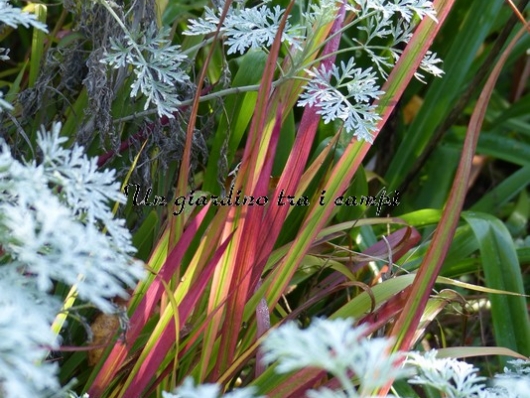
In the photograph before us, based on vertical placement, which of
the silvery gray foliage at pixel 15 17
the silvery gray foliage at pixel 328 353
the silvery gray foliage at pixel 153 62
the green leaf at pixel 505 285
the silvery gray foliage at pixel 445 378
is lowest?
the green leaf at pixel 505 285

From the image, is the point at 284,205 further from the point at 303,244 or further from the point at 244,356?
the point at 244,356

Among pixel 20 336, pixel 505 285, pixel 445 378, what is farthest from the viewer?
pixel 505 285

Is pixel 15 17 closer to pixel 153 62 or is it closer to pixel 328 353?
pixel 153 62

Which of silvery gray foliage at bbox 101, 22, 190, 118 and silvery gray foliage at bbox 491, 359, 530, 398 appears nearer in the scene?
silvery gray foliage at bbox 491, 359, 530, 398

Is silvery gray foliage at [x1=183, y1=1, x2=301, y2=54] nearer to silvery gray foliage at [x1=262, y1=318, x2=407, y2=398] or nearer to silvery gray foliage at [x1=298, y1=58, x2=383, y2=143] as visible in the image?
silvery gray foliage at [x1=298, y1=58, x2=383, y2=143]

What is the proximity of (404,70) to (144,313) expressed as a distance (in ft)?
1.46

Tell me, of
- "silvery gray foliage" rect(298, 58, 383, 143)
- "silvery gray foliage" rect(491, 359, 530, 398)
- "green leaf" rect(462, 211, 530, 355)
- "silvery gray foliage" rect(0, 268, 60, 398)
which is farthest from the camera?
"green leaf" rect(462, 211, 530, 355)

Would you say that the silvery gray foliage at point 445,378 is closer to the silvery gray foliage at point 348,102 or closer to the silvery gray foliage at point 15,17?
the silvery gray foliage at point 348,102

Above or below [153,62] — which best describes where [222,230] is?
below

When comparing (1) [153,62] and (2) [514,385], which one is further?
(1) [153,62]

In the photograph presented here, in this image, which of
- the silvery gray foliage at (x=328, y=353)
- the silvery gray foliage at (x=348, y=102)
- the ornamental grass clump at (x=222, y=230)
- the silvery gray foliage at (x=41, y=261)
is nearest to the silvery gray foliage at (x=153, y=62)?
the ornamental grass clump at (x=222, y=230)

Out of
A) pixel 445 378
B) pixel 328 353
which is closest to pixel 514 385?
pixel 445 378

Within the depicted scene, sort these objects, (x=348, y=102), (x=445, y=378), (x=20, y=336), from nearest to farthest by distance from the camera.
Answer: (x=20, y=336), (x=445, y=378), (x=348, y=102)

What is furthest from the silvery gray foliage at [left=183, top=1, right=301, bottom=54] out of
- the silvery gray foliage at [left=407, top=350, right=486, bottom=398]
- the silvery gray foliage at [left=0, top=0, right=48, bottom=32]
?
the silvery gray foliage at [left=407, top=350, right=486, bottom=398]
